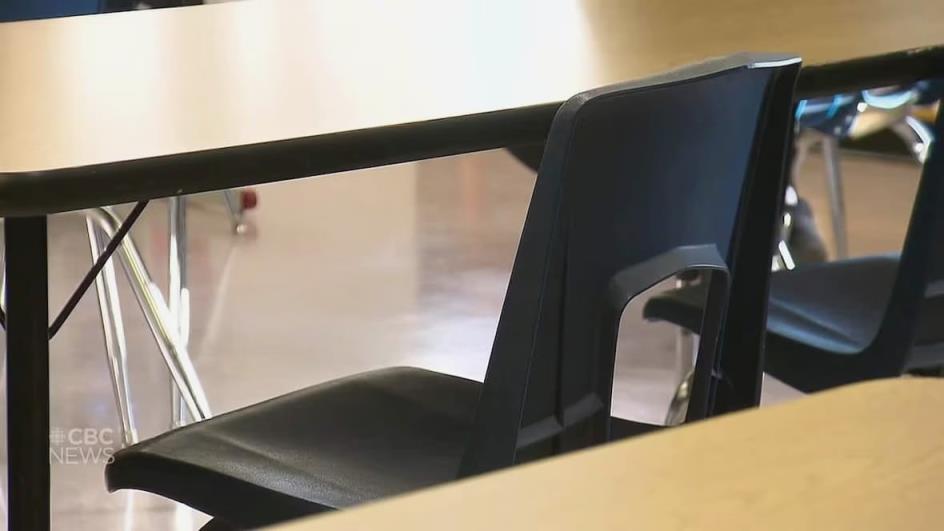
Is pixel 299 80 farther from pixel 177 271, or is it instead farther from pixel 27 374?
pixel 177 271

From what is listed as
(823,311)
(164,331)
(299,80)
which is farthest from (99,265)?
(823,311)

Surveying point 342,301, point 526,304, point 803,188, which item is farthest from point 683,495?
point 803,188

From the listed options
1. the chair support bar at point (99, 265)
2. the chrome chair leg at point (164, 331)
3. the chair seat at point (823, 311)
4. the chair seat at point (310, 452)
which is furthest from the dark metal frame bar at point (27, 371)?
the chrome chair leg at point (164, 331)

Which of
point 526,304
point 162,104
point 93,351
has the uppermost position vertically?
point 162,104

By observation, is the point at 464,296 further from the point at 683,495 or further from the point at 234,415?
the point at 683,495

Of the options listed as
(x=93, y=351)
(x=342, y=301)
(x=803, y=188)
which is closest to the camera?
(x=93, y=351)

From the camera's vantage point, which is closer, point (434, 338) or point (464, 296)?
point (434, 338)

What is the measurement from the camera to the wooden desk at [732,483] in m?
0.50

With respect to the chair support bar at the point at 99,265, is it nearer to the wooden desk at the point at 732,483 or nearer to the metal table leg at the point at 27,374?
the metal table leg at the point at 27,374

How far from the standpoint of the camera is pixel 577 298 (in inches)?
39.9

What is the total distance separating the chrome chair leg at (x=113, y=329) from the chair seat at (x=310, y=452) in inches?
36.0

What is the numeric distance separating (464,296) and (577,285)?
210 cm

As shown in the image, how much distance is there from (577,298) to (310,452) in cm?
31

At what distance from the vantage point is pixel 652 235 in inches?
41.7
